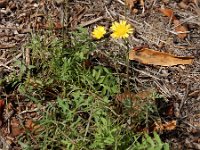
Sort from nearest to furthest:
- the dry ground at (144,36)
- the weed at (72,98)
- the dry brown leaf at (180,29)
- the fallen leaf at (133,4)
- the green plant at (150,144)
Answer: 1. the green plant at (150,144)
2. the weed at (72,98)
3. the dry ground at (144,36)
4. the dry brown leaf at (180,29)
5. the fallen leaf at (133,4)

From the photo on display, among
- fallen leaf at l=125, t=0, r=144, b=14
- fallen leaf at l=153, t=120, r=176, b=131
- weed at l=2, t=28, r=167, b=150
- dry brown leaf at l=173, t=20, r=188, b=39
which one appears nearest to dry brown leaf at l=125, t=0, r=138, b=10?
fallen leaf at l=125, t=0, r=144, b=14

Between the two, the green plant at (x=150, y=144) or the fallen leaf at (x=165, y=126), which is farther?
the fallen leaf at (x=165, y=126)

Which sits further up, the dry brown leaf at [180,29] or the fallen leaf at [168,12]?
the fallen leaf at [168,12]

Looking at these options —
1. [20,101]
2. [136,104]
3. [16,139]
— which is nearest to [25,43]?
[20,101]

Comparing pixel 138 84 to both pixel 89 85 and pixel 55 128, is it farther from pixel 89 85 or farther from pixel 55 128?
pixel 55 128

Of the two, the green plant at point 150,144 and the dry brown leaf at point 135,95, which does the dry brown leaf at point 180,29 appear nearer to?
the dry brown leaf at point 135,95

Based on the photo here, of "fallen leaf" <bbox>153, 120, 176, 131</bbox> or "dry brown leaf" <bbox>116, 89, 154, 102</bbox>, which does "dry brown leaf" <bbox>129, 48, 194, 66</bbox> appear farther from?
"fallen leaf" <bbox>153, 120, 176, 131</bbox>

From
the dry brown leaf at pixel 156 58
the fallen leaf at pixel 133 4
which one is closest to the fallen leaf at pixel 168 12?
the fallen leaf at pixel 133 4
